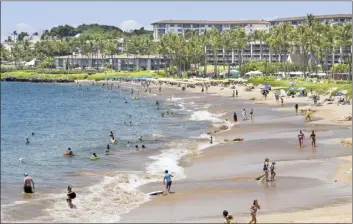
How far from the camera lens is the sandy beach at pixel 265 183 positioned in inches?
973

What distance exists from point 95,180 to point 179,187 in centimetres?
540

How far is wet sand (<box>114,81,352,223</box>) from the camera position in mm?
24688

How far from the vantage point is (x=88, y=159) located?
142 feet

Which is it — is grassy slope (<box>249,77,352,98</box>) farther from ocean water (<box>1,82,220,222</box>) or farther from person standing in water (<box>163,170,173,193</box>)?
person standing in water (<box>163,170,173,193</box>)

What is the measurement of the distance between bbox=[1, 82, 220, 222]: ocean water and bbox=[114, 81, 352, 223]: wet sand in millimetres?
1810

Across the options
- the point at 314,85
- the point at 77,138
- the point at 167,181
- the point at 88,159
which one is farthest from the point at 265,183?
the point at 314,85

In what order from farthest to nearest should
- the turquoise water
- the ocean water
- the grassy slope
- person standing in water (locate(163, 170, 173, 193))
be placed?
the grassy slope
the turquoise water
person standing in water (locate(163, 170, 173, 193))
the ocean water

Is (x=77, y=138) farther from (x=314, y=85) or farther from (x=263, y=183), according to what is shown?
(x=314, y=85)

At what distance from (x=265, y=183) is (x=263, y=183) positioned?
103 mm

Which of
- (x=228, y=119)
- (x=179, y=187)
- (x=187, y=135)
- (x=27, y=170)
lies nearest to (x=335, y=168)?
(x=179, y=187)

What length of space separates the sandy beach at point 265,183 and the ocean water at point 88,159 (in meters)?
1.70

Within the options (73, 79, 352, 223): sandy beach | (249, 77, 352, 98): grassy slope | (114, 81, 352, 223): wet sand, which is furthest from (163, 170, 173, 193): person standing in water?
(249, 77, 352, 98): grassy slope

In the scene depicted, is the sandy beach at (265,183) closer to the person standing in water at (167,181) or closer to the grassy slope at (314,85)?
the person standing in water at (167,181)

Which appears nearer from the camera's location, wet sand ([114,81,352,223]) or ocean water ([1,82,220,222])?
wet sand ([114,81,352,223])
